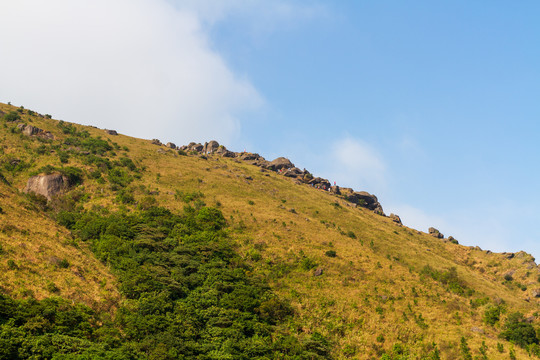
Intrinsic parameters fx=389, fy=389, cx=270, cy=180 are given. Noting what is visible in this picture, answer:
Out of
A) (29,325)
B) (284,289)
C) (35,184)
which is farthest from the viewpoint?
(35,184)

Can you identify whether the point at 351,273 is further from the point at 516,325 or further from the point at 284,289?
the point at 516,325

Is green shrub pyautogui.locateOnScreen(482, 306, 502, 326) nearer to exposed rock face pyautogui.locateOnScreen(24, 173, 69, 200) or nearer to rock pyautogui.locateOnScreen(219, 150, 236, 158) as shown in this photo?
exposed rock face pyautogui.locateOnScreen(24, 173, 69, 200)

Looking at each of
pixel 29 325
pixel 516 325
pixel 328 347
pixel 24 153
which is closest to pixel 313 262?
pixel 328 347

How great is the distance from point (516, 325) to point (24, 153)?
276 feet

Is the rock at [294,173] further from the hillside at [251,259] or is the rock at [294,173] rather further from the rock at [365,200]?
the hillside at [251,259]

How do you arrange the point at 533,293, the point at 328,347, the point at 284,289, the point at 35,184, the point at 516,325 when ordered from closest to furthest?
the point at 328,347 → the point at 516,325 → the point at 284,289 → the point at 35,184 → the point at 533,293

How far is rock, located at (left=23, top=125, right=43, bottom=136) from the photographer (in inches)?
3280

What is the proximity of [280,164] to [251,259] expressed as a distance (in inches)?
3025

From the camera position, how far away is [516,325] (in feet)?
154

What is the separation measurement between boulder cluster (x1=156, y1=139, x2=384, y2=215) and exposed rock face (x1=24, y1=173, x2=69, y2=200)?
5305 cm

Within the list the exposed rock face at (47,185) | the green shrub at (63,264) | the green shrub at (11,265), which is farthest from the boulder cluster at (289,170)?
the green shrub at (11,265)

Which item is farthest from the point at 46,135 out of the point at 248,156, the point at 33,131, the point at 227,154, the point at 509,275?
the point at 509,275

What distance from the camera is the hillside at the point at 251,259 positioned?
41219mm

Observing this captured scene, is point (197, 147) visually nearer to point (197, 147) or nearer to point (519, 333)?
point (197, 147)
